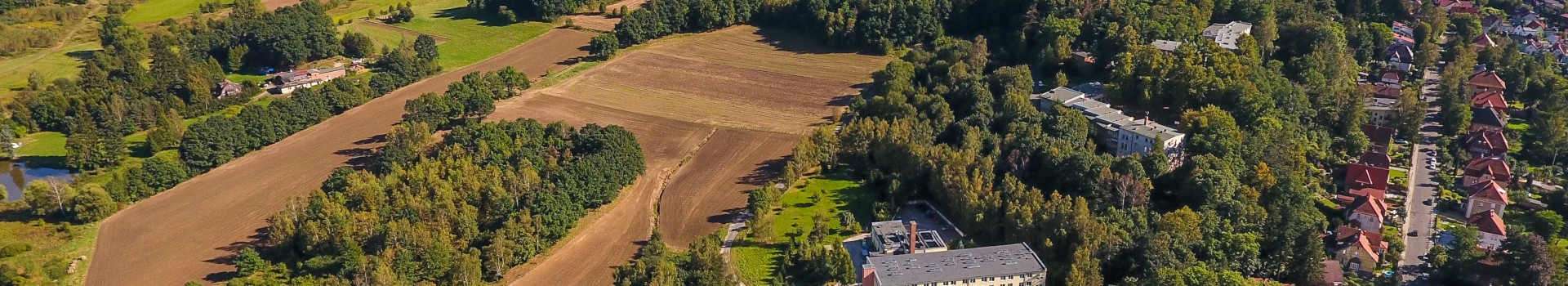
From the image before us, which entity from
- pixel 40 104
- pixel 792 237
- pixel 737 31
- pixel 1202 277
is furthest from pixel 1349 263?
pixel 40 104

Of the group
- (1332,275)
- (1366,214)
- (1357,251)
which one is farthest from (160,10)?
(1357,251)

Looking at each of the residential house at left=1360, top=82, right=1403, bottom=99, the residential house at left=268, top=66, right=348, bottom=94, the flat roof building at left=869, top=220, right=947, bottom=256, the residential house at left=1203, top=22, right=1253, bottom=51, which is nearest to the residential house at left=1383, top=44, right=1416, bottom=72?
the residential house at left=1360, top=82, right=1403, bottom=99

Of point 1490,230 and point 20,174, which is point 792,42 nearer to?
point 1490,230

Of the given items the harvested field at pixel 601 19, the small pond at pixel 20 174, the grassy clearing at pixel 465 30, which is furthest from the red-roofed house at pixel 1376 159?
the small pond at pixel 20 174

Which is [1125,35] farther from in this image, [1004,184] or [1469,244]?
[1469,244]

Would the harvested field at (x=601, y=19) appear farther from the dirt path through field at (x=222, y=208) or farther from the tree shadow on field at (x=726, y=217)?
the tree shadow on field at (x=726, y=217)

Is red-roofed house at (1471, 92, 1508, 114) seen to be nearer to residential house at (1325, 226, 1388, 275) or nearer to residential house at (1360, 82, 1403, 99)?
residential house at (1360, 82, 1403, 99)
